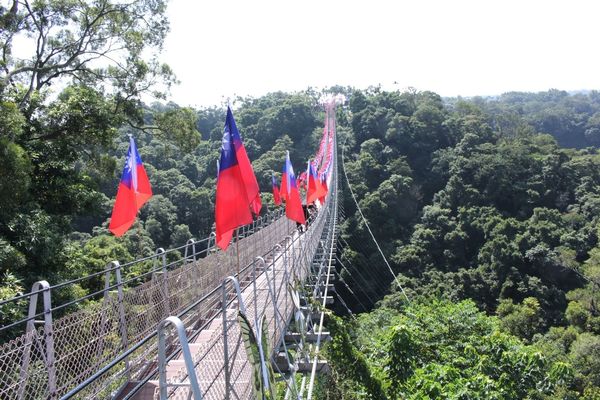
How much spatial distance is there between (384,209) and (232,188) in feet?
79.2

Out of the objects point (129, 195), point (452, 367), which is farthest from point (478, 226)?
point (129, 195)

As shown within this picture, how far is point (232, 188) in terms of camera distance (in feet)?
11.2

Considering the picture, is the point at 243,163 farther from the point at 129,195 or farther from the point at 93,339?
the point at 129,195

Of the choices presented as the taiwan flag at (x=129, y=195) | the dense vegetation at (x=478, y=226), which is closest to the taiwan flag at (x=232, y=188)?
the taiwan flag at (x=129, y=195)

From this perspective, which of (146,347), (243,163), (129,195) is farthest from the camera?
(129,195)

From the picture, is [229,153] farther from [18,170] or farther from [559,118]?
[559,118]

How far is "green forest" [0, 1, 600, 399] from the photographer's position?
245 inches

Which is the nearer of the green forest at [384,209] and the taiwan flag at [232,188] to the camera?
the taiwan flag at [232,188]

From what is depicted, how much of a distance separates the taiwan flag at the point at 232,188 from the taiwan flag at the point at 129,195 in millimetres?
1258

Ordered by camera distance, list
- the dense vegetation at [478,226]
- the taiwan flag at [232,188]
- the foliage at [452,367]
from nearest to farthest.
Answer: the taiwan flag at [232,188]
the foliage at [452,367]
the dense vegetation at [478,226]

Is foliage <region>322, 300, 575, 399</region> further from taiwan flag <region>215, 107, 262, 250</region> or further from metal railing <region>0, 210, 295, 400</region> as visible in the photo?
taiwan flag <region>215, 107, 262, 250</region>

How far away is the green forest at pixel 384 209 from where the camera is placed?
6230 mm

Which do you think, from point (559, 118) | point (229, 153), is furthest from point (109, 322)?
point (559, 118)

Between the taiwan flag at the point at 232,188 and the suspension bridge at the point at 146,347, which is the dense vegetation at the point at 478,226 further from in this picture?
the taiwan flag at the point at 232,188
